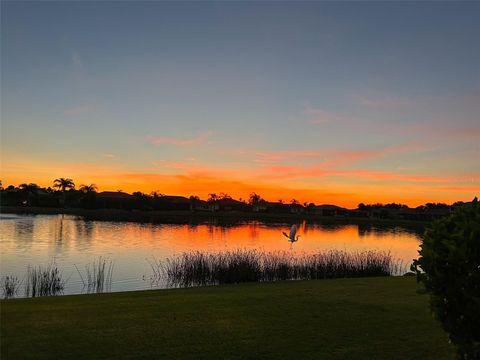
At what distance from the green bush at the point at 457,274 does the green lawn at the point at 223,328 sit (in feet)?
7.78

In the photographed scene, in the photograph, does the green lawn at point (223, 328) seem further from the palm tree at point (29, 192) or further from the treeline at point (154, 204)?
the palm tree at point (29, 192)

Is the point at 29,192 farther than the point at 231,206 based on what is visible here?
No

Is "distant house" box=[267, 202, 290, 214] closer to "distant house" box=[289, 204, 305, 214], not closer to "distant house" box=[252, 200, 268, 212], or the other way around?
"distant house" box=[289, 204, 305, 214]

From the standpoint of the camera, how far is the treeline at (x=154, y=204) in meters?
106

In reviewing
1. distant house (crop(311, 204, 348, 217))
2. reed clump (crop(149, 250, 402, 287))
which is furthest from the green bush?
distant house (crop(311, 204, 348, 217))

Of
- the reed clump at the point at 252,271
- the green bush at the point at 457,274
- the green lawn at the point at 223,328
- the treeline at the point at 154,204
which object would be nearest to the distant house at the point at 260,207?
the treeline at the point at 154,204

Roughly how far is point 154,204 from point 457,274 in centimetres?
11223

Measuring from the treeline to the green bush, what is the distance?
283 feet

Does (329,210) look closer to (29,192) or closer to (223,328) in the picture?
(29,192)

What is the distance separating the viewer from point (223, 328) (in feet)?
25.5

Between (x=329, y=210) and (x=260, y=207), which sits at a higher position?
(x=260, y=207)

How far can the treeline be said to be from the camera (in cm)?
10619

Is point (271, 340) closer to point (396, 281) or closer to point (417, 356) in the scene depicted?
point (417, 356)

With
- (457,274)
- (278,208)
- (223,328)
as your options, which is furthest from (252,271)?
(278,208)
